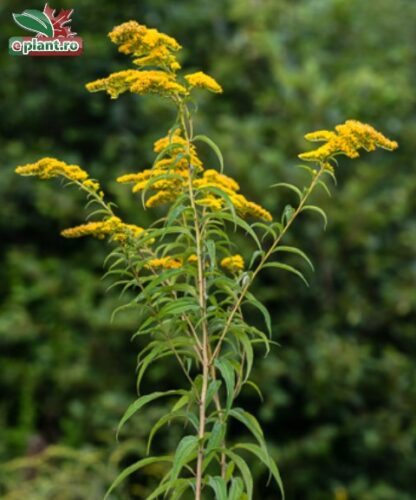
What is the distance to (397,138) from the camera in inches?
261

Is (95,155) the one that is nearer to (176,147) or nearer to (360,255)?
(360,255)

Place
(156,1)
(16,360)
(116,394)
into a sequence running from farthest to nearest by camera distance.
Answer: (156,1)
(16,360)
(116,394)

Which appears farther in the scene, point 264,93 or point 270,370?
point 264,93

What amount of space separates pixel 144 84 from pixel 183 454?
795 millimetres

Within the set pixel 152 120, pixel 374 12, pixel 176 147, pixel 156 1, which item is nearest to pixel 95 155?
pixel 152 120

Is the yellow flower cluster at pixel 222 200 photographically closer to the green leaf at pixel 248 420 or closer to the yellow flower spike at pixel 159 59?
the yellow flower spike at pixel 159 59

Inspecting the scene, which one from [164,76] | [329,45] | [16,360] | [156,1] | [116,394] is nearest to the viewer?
[164,76]

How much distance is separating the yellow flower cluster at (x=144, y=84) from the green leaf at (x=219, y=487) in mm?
848

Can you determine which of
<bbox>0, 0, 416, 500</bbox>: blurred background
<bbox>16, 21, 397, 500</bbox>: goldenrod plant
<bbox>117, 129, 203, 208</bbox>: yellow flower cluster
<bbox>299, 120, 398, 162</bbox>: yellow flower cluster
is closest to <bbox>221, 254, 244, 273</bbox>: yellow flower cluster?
<bbox>16, 21, 397, 500</bbox>: goldenrod plant

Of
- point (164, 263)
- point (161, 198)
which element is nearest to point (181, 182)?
point (161, 198)

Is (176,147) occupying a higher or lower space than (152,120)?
lower

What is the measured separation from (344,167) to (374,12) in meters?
1.67

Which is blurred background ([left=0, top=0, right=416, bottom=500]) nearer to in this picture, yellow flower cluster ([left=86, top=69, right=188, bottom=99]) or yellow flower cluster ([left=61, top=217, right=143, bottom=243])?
yellow flower cluster ([left=61, top=217, right=143, bottom=243])

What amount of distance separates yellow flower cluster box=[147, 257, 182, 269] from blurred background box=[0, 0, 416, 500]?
3024 millimetres
